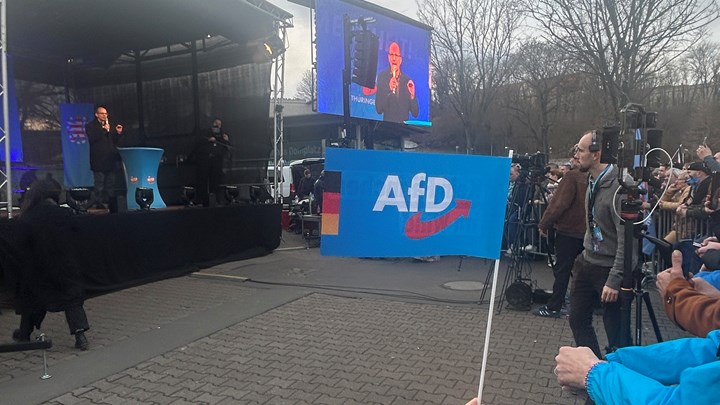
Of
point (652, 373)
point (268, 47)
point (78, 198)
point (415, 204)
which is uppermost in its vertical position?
point (268, 47)

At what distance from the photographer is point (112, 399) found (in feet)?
13.3

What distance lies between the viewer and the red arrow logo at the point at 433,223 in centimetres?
268

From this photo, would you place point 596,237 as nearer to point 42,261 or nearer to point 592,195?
point 592,195

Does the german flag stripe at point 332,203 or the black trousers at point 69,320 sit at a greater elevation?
the german flag stripe at point 332,203

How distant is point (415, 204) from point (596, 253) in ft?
6.74

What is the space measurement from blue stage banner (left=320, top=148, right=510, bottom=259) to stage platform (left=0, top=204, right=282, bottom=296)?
184 inches

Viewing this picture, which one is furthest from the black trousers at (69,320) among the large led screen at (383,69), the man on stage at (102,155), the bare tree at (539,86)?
the bare tree at (539,86)

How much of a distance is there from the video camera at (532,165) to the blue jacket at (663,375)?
15.4 feet

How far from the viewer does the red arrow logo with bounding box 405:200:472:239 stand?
8.80ft

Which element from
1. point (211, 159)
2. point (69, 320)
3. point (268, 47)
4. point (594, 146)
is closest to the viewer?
point (594, 146)

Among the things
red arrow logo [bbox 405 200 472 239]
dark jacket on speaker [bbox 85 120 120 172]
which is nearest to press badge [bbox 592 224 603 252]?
red arrow logo [bbox 405 200 472 239]

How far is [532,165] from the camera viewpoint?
6.42 meters

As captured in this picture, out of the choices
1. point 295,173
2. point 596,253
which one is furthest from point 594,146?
point 295,173

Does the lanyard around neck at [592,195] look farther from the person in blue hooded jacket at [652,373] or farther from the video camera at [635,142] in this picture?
the person in blue hooded jacket at [652,373]
